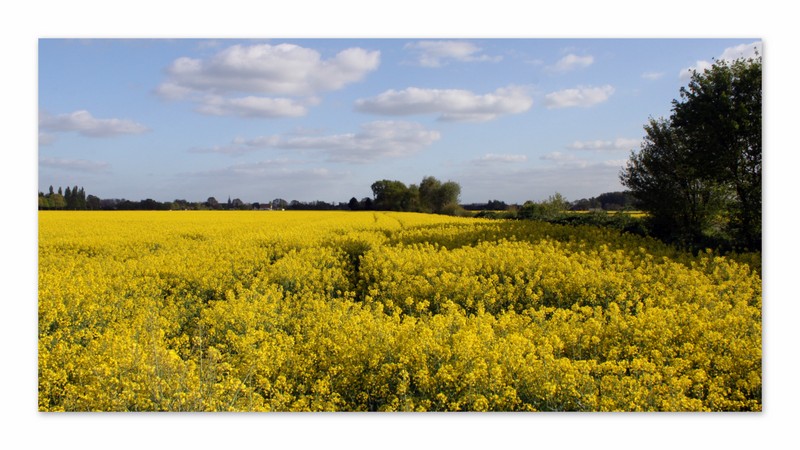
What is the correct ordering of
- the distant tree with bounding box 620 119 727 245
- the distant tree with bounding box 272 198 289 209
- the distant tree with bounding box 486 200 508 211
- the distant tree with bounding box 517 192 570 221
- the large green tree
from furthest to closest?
the distant tree with bounding box 517 192 570 221, the distant tree with bounding box 620 119 727 245, the large green tree, the distant tree with bounding box 486 200 508 211, the distant tree with bounding box 272 198 289 209

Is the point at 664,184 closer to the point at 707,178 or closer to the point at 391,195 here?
the point at 707,178

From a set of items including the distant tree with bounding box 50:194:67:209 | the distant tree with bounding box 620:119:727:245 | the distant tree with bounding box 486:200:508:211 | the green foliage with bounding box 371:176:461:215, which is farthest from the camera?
the distant tree with bounding box 620:119:727:245

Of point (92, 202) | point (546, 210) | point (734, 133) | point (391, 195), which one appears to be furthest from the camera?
point (546, 210)

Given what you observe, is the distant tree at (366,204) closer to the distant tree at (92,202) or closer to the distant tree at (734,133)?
the distant tree at (92,202)

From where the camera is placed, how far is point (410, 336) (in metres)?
5.73

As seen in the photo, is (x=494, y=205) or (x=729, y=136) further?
(x=729, y=136)

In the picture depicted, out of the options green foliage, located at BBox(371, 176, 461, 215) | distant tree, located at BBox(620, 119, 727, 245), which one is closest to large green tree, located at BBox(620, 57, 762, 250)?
green foliage, located at BBox(371, 176, 461, 215)

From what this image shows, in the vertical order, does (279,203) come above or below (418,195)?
below

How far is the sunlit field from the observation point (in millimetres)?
4965

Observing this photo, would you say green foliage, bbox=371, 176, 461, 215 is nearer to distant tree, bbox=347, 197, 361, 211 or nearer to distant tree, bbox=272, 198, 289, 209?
distant tree, bbox=347, 197, 361, 211

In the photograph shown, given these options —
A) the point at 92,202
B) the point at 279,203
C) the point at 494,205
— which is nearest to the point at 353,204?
the point at 279,203

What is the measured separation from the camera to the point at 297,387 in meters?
5.33

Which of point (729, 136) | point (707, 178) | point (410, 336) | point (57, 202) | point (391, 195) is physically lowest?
point (410, 336)

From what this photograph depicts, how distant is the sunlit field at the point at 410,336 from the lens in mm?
4965
